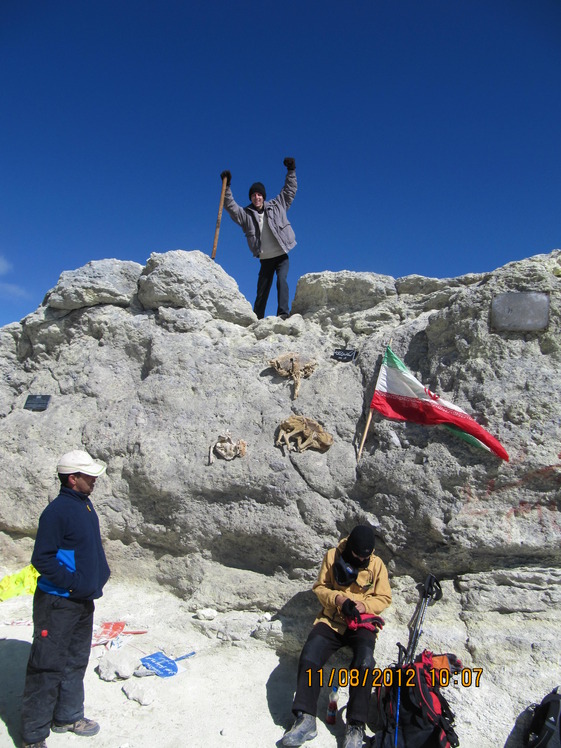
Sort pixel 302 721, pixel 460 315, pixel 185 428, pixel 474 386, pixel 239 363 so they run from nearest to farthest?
1. pixel 302 721
2. pixel 474 386
3. pixel 460 315
4. pixel 185 428
5. pixel 239 363

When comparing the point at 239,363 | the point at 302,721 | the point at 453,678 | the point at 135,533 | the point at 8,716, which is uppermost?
the point at 239,363

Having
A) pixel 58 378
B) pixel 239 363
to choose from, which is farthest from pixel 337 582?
pixel 58 378

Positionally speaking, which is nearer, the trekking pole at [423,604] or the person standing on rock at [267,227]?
the trekking pole at [423,604]

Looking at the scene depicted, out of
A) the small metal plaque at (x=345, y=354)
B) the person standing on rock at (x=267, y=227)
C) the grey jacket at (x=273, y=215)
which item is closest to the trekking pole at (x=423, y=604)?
the small metal plaque at (x=345, y=354)

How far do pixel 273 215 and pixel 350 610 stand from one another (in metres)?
5.57

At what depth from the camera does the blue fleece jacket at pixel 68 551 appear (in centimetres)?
338

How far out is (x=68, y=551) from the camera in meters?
3.51

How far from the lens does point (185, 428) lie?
223 inches

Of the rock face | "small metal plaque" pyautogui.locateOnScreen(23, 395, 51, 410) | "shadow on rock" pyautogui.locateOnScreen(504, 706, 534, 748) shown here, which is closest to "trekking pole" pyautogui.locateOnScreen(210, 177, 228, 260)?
the rock face

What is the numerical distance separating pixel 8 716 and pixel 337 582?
2.73 m

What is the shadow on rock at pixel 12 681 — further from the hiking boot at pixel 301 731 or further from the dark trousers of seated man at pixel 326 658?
the dark trousers of seated man at pixel 326 658

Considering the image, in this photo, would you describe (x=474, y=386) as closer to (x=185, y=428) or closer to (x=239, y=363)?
(x=239, y=363)

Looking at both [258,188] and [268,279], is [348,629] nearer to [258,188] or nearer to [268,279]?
[268,279]
